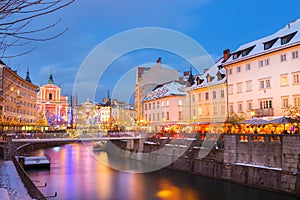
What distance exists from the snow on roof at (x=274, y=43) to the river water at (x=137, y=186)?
722 inches

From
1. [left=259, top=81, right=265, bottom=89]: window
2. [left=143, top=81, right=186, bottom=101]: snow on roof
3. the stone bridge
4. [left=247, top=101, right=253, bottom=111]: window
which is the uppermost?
[left=143, top=81, right=186, bottom=101]: snow on roof

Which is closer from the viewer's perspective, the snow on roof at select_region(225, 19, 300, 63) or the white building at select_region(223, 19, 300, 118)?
the white building at select_region(223, 19, 300, 118)

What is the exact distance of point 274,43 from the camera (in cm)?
3950

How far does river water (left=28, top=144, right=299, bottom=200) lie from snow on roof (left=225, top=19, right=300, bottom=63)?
18.3 m

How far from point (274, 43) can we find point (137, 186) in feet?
80.7

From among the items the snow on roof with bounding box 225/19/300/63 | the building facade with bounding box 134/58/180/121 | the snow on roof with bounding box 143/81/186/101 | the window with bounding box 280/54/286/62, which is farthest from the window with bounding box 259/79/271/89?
the building facade with bounding box 134/58/180/121

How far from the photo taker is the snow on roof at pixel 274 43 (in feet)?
122

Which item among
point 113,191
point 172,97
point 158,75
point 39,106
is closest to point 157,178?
point 113,191

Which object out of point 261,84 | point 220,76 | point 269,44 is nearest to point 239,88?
point 261,84

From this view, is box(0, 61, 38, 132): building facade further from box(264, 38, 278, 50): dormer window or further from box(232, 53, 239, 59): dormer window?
box(264, 38, 278, 50): dormer window

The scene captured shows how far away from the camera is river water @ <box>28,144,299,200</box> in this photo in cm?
2472

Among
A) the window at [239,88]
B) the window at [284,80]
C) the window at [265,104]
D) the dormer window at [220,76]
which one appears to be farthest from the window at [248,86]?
the dormer window at [220,76]

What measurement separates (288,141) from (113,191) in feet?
49.1

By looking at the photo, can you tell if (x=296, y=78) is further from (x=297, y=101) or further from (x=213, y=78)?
(x=213, y=78)
